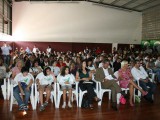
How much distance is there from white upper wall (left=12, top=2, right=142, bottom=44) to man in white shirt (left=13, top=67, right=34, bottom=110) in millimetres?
11890

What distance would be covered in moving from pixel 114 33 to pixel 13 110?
1353cm

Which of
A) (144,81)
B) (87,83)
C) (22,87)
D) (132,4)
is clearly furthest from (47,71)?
(132,4)

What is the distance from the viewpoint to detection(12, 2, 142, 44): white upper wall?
16234 mm

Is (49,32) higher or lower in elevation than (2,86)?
higher

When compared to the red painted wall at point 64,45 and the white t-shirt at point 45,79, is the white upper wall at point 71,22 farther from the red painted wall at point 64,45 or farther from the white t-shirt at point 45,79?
the white t-shirt at point 45,79

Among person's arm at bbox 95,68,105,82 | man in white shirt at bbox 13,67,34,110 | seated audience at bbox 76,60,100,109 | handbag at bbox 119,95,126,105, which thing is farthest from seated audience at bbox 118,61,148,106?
man in white shirt at bbox 13,67,34,110

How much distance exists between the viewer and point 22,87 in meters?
4.77

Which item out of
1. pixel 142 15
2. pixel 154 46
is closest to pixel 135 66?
pixel 154 46

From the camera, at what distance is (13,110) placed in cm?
469

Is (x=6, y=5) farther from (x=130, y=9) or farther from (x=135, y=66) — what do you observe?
(x=135, y=66)

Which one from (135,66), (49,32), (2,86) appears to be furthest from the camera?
(49,32)

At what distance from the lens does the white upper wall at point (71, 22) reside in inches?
639

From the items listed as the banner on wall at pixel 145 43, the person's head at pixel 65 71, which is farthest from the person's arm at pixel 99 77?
the banner on wall at pixel 145 43

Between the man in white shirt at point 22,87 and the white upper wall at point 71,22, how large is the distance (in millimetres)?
11890
